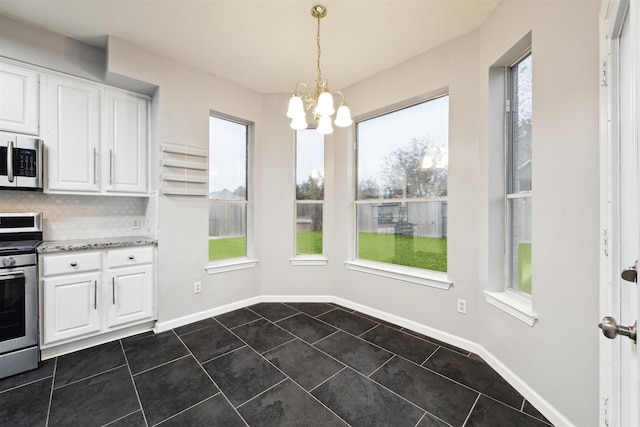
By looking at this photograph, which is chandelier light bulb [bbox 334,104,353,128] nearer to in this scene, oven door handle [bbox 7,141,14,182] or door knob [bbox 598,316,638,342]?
door knob [bbox 598,316,638,342]

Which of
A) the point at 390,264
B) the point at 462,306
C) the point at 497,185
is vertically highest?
the point at 497,185

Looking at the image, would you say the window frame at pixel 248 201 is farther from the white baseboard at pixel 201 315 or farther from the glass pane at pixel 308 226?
the glass pane at pixel 308 226

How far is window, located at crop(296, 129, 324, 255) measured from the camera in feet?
12.0

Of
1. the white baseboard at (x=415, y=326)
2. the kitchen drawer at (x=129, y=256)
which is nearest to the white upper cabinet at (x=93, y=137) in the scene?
the kitchen drawer at (x=129, y=256)

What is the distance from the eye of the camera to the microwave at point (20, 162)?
2156mm

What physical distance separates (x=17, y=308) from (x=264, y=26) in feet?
9.83

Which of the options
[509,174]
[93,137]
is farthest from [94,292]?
[509,174]

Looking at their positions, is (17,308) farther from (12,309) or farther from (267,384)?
(267,384)

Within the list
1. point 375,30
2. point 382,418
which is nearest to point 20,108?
point 375,30

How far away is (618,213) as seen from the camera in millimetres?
1021

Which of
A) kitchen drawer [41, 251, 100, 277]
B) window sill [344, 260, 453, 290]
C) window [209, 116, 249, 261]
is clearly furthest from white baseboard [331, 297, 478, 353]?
kitchen drawer [41, 251, 100, 277]

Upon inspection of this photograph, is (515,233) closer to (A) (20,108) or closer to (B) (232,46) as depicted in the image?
(B) (232,46)

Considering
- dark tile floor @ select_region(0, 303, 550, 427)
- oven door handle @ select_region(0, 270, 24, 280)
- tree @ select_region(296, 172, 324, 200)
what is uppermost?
tree @ select_region(296, 172, 324, 200)

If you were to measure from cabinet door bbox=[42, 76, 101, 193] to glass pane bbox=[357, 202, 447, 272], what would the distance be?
2943 mm
